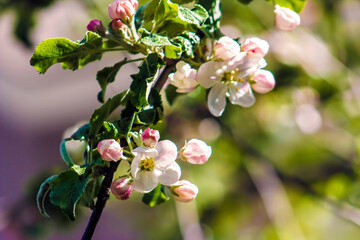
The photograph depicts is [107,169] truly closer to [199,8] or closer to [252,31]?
[199,8]

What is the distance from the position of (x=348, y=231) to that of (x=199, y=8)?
1860mm

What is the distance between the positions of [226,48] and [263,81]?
0.09m

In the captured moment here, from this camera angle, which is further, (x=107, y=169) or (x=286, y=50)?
(x=286, y=50)

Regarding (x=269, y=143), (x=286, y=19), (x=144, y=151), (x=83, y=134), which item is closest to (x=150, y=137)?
(x=144, y=151)

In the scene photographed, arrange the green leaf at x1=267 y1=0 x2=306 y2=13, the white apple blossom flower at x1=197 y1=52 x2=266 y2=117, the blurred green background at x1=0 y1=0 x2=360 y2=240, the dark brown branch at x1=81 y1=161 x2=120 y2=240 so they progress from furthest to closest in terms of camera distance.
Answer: the blurred green background at x1=0 y1=0 x2=360 y2=240 < the green leaf at x1=267 y1=0 x2=306 y2=13 < the white apple blossom flower at x1=197 y1=52 x2=266 y2=117 < the dark brown branch at x1=81 y1=161 x2=120 y2=240

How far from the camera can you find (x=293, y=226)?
1507 mm

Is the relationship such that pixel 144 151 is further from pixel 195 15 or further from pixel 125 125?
pixel 195 15

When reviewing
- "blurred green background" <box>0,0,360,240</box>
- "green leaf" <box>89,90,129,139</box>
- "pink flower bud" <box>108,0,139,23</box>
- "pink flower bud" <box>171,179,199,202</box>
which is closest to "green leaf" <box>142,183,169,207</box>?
"pink flower bud" <box>171,179,199,202</box>

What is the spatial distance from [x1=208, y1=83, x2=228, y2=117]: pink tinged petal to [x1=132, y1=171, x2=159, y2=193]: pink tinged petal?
13 centimetres

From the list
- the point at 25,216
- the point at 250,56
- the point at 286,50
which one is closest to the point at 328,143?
the point at 286,50

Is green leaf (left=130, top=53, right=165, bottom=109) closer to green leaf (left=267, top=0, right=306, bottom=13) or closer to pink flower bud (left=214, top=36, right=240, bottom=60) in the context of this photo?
pink flower bud (left=214, top=36, right=240, bottom=60)

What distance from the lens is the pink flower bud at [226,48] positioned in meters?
0.56

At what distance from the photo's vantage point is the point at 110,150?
1.58 feet

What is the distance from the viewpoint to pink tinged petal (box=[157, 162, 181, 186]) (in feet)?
1.76
